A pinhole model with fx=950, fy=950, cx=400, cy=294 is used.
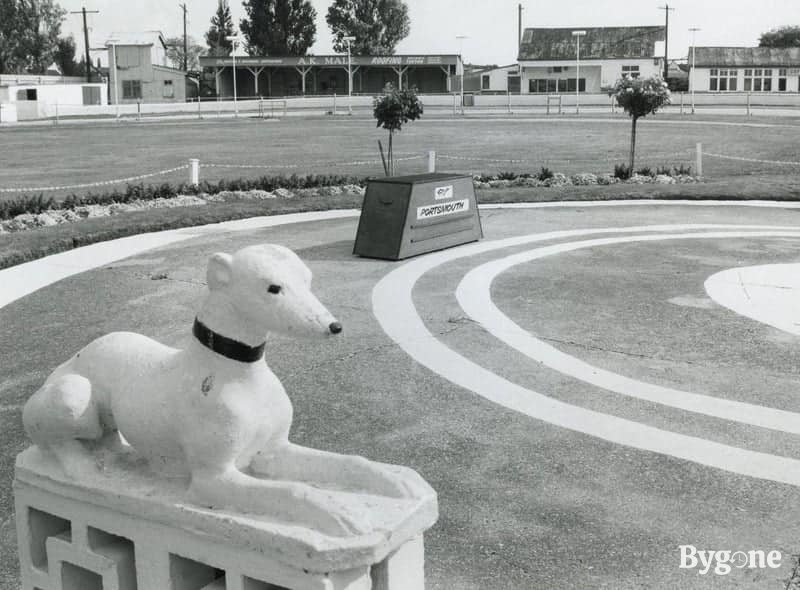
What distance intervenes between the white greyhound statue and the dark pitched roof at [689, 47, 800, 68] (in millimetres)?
96517

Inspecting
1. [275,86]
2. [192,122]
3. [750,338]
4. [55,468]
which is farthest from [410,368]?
[275,86]

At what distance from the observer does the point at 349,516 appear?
10.7 feet

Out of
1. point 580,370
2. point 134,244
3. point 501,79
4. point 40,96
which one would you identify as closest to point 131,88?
point 40,96

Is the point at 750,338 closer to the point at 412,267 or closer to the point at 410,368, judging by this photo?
the point at 410,368

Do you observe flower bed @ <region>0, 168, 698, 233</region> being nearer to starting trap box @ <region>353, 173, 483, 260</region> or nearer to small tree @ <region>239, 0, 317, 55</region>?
starting trap box @ <region>353, 173, 483, 260</region>

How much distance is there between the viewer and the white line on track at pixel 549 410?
19.8 feet

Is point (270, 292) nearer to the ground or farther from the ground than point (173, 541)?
farther from the ground

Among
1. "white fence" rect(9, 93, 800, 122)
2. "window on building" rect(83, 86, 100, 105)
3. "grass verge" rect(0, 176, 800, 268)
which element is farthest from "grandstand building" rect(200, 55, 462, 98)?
"grass verge" rect(0, 176, 800, 268)

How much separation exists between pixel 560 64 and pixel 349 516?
310 ft

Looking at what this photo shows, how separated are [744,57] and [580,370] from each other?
310 feet

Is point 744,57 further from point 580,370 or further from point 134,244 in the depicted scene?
point 580,370

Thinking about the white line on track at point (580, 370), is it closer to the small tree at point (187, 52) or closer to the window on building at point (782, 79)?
the window on building at point (782, 79)

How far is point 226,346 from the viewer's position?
3.54 m

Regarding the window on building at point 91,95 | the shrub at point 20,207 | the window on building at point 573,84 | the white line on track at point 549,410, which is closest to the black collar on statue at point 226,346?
the white line on track at point 549,410
